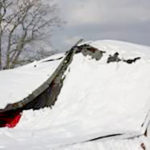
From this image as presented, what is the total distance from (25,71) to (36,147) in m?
2.38

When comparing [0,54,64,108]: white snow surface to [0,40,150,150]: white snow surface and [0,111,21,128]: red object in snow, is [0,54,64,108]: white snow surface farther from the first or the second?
[0,111,21,128]: red object in snow

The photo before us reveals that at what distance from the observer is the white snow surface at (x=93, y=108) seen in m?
3.94

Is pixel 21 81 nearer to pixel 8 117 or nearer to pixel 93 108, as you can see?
pixel 8 117

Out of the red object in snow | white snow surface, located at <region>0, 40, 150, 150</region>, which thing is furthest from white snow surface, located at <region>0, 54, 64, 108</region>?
the red object in snow

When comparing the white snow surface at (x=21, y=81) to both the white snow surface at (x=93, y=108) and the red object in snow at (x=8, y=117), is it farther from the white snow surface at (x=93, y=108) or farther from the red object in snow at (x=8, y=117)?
the red object in snow at (x=8, y=117)

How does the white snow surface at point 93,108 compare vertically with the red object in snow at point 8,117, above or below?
above

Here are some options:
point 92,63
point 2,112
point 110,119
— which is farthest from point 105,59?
point 2,112

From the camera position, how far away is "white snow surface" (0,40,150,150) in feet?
12.9

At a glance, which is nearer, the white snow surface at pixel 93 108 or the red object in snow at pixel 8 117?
the white snow surface at pixel 93 108

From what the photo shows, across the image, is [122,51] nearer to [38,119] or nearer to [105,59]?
[105,59]

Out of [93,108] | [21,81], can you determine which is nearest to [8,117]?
Answer: [21,81]

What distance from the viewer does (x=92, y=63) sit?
5352 millimetres

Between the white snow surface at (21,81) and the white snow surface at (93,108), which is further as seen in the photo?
the white snow surface at (21,81)

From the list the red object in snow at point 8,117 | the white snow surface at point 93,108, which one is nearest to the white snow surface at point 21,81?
Result: the white snow surface at point 93,108
